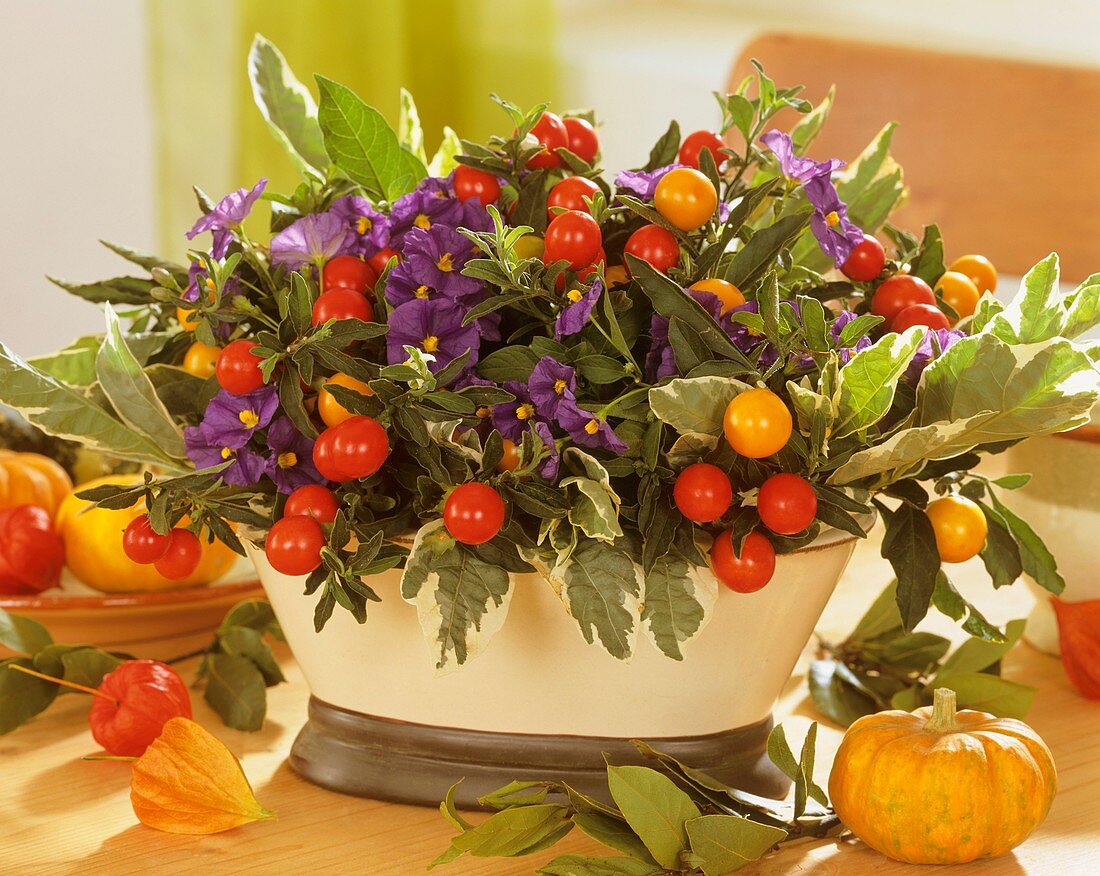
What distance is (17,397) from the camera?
0.62 m

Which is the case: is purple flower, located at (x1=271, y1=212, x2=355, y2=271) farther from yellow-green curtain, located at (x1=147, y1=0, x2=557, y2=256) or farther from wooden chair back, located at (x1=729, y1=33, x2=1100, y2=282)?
yellow-green curtain, located at (x1=147, y1=0, x2=557, y2=256)

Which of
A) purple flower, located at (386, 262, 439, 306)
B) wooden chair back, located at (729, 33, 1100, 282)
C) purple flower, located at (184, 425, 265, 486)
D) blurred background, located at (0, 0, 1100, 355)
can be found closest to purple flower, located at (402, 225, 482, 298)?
purple flower, located at (386, 262, 439, 306)

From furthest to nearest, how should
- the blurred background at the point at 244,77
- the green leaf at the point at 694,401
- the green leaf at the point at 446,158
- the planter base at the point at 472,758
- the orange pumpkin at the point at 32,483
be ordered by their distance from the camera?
the blurred background at the point at 244,77
the orange pumpkin at the point at 32,483
the green leaf at the point at 446,158
the planter base at the point at 472,758
the green leaf at the point at 694,401

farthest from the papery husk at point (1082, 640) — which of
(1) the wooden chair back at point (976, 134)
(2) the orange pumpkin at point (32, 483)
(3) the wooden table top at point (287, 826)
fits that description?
(1) the wooden chair back at point (976, 134)

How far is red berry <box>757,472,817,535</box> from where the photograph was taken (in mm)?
516

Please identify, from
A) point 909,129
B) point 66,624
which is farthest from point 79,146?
point 66,624

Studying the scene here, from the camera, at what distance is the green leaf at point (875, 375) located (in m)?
0.51

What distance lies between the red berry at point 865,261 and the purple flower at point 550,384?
0.17 meters

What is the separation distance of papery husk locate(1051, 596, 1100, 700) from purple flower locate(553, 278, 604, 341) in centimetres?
37

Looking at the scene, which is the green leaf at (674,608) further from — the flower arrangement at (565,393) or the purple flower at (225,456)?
the purple flower at (225,456)

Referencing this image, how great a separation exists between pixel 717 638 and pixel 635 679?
0.04 m

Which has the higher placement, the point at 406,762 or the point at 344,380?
the point at 344,380

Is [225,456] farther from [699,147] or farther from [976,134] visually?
[976,134]

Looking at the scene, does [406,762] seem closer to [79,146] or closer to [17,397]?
[17,397]
